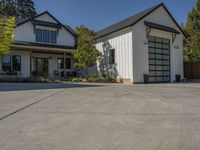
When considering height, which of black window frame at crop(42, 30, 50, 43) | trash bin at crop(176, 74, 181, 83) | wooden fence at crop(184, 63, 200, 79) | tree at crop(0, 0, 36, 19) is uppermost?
tree at crop(0, 0, 36, 19)

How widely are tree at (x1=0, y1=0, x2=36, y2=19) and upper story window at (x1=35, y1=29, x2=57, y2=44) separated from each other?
22.0m

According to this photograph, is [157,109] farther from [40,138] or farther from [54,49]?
[54,49]

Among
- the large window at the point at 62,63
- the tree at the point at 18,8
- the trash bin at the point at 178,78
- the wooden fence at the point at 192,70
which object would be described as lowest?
the trash bin at the point at 178,78

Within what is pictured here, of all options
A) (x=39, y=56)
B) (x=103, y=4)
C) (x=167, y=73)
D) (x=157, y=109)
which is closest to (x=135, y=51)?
(x=167, y=73)

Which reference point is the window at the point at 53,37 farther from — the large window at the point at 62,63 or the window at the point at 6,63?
the window at the point at 6,63

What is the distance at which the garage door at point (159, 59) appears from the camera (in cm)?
2034

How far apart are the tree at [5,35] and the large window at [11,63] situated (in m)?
2.56

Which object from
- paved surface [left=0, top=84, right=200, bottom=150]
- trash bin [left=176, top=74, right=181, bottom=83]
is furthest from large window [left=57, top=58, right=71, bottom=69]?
paved surface [left=0, top=84, right=200, bottom=150]

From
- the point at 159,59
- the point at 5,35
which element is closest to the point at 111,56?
the point at 159,59

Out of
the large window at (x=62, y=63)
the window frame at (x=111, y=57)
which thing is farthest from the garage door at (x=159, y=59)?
the large window at (x=62, y=63)

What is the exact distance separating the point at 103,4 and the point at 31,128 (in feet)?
71.1

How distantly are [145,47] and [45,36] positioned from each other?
9.70 m

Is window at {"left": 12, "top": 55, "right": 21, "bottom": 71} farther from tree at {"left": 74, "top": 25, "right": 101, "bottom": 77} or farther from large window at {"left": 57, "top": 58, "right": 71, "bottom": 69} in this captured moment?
tree at {"left": 74, "top": 25, "right": 101, "bottom": 77}

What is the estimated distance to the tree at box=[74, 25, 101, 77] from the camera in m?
20.6
